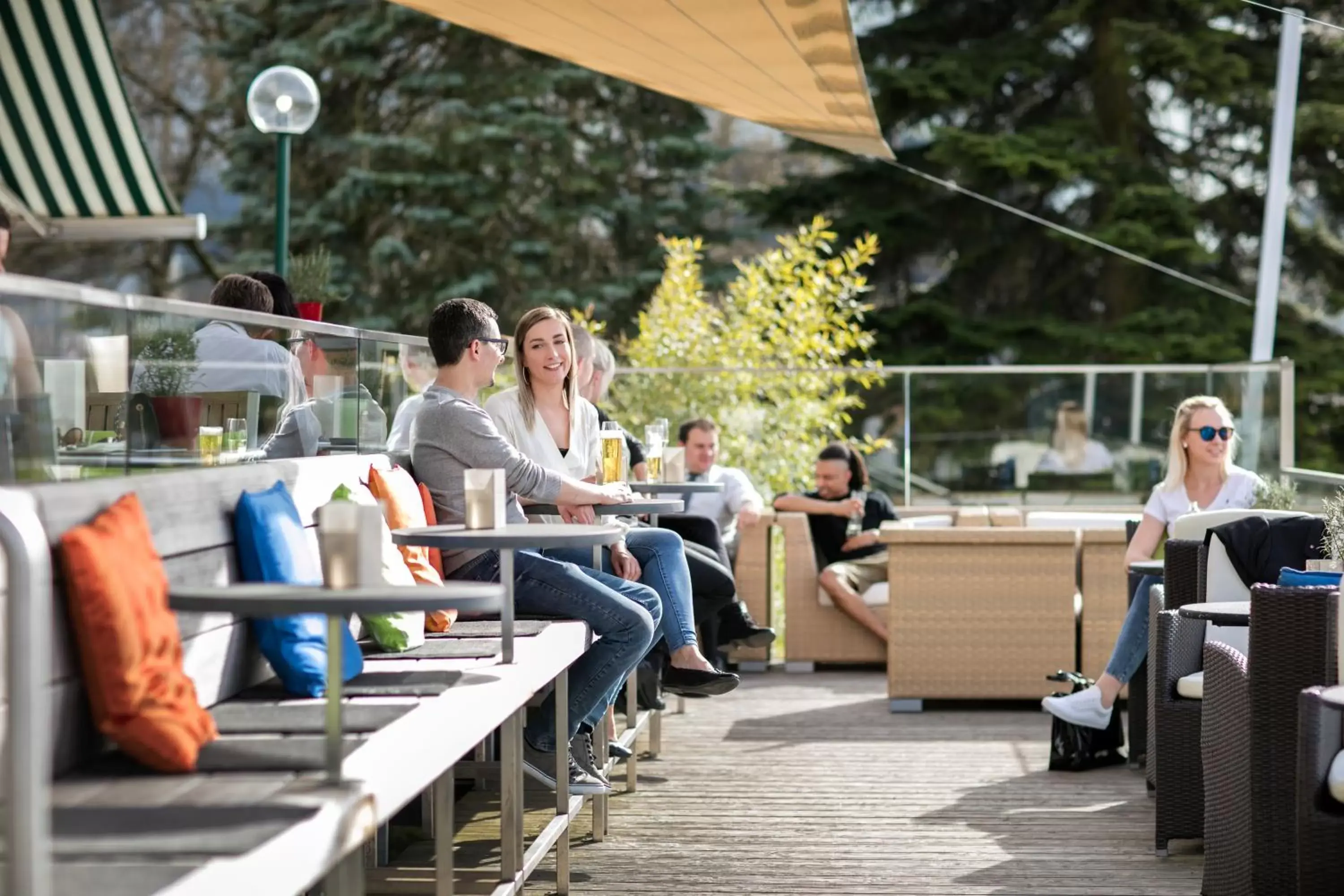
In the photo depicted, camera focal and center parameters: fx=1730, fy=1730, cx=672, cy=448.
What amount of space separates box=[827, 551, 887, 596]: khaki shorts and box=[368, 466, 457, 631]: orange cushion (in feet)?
13.9

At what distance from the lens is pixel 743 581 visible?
8680 millimetres

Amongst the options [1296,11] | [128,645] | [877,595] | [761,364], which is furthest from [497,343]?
[761,364]

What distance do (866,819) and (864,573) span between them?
3379mm

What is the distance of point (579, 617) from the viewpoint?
4.57 metres

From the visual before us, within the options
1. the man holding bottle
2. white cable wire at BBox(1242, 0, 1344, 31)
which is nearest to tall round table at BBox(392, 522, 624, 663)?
white cable wire at BBox(1242, 0, 1344, 31)

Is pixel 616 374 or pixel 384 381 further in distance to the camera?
pixel 616 374

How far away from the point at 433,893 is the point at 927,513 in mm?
5775

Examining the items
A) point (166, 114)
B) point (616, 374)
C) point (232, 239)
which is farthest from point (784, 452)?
point (166, 114)

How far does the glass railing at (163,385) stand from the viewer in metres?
2.72

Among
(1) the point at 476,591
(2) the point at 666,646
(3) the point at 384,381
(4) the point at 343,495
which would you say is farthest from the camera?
(2) the point at 666,646

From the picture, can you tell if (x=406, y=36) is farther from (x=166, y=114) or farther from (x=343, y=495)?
(x=343, y=495)

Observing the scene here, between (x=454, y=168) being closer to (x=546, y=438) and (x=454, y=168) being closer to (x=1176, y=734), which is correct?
(x=546, y=438)

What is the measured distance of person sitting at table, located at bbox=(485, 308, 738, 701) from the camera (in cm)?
528

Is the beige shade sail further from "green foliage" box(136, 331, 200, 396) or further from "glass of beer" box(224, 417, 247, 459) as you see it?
"green foliage" box(136, 331, 200, 396)
